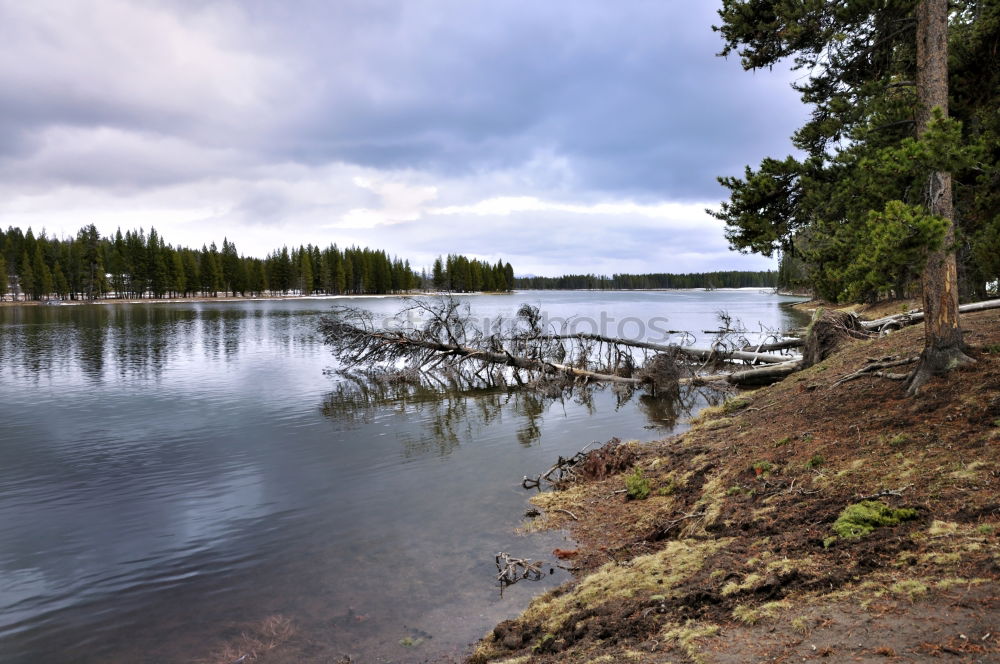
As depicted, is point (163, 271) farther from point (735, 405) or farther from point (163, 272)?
point (735, 405)

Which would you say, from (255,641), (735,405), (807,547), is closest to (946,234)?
(807,547)

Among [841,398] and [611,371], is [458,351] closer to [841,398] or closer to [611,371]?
[611,371]

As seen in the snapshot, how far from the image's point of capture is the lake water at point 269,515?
6227mm

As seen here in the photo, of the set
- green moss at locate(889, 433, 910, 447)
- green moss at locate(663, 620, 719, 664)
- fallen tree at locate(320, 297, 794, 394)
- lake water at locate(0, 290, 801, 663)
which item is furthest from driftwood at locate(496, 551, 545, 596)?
fallen tree at locate(320, 297, 794, 394)

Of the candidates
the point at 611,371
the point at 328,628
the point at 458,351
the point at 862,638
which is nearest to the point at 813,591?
the point at 862,638

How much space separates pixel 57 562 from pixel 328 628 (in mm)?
4892

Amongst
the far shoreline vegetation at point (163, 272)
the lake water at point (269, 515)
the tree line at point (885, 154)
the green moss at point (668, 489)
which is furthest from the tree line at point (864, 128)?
the far shoreline vegetation at point (163, 272)

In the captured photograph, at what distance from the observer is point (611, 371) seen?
Result: 23719 millimetres

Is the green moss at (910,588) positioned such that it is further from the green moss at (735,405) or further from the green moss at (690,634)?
the green moss at (735,405)

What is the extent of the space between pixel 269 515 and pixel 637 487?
6275mm

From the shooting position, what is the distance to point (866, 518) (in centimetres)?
538

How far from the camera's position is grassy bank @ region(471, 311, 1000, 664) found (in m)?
3.77

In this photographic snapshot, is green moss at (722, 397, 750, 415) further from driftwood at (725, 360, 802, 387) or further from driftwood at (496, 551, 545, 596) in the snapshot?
Answer: driftwood at (496, 551, 545, 596)

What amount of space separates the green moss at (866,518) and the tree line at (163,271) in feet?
444
